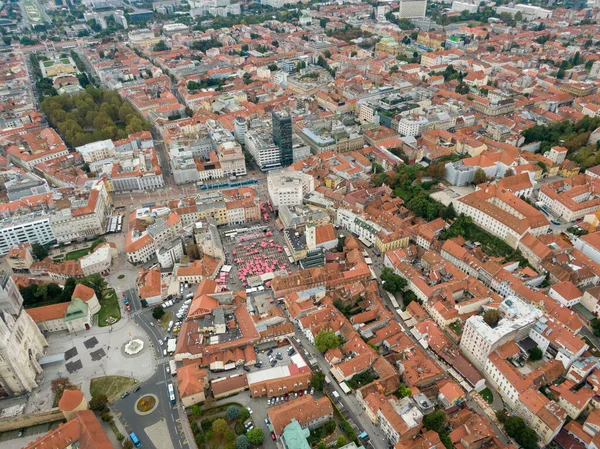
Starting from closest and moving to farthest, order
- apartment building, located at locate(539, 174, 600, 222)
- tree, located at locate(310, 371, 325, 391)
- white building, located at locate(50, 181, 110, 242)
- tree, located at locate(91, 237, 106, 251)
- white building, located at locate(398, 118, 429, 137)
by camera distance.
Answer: tree, located at locate(310, 371, 325, 391) → apartment building, located at locate(539, 174, 600, 222) → tree, located at locate(91, 237, 106, 251) → white building, located at locate(50, 181, 110, 242) → white building, located at locate(398, 118, 429, 137)

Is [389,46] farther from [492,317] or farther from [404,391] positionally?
[404,391]

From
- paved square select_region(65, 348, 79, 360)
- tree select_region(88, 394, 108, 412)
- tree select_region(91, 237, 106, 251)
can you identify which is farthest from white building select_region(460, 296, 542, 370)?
tree select_region(91, 237, 106, 251)

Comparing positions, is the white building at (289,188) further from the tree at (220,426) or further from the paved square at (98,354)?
the tree at (220,426)

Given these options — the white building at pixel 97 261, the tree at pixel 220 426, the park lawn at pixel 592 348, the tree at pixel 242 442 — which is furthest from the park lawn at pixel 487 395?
the white building at pixel 97 261

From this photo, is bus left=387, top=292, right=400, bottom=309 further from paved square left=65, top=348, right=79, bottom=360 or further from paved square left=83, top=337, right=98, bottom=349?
paved square left=65, top=348, right=79, bottom=360

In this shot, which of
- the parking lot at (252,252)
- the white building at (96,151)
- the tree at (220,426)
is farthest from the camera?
the white building at (96,151)

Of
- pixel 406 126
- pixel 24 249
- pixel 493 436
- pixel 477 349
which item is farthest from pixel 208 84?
pixel 493 436

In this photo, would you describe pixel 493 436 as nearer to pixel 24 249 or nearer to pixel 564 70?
pixel 24 249
